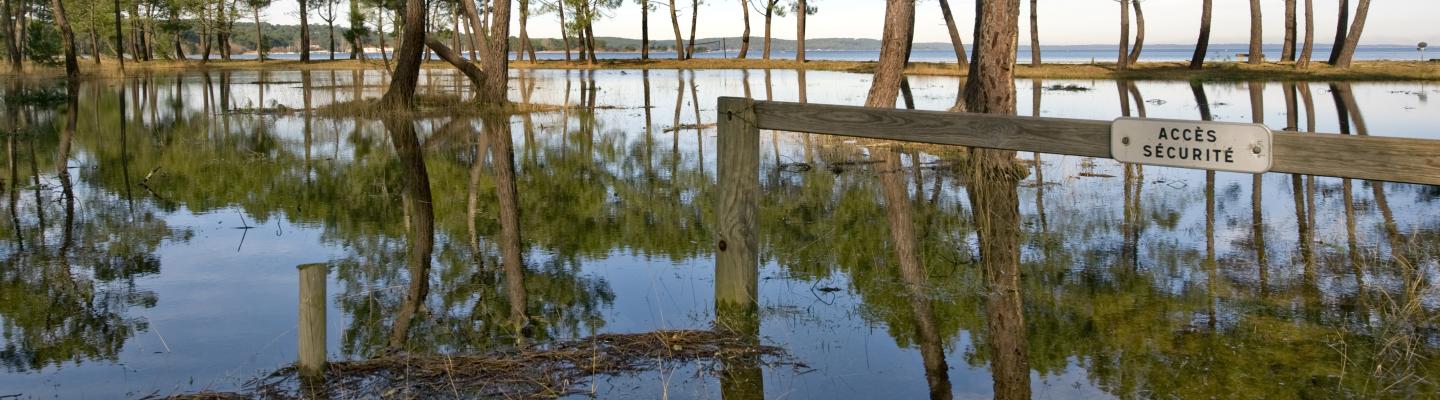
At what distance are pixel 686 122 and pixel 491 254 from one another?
1292cm

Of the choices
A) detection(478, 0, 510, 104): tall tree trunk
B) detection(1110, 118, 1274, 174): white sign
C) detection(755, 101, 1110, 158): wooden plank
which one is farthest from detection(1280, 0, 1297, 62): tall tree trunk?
detection(1110, 118, 1274, 174): white sign

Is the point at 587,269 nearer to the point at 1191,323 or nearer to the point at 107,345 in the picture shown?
the point at 107,345

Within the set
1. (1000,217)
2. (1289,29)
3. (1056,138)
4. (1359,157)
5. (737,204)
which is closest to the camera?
(1359,157)

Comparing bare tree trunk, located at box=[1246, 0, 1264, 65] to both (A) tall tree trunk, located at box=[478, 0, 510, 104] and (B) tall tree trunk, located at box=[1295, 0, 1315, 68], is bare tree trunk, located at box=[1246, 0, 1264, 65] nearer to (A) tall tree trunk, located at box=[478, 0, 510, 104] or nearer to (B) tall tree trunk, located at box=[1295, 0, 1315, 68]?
(B) tall tree trunk, located at box=[1295, 0, 1315, 68]

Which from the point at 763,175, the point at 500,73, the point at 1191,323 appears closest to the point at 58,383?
the point at 1191,323

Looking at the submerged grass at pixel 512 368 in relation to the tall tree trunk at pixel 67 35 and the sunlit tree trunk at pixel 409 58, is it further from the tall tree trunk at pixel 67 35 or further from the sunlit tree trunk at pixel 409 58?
the tall tree trunk at pixel 67 35

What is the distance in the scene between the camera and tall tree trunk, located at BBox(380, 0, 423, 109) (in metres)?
21.8

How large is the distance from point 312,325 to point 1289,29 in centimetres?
4457

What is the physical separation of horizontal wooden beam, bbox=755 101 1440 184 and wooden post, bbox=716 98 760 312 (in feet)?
0.39

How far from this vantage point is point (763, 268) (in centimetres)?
803

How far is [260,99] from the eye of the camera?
94.8 ft

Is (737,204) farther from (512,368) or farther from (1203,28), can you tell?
(1203,28)

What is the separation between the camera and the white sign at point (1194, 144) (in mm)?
4105

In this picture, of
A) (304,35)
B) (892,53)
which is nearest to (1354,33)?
(892,53)
